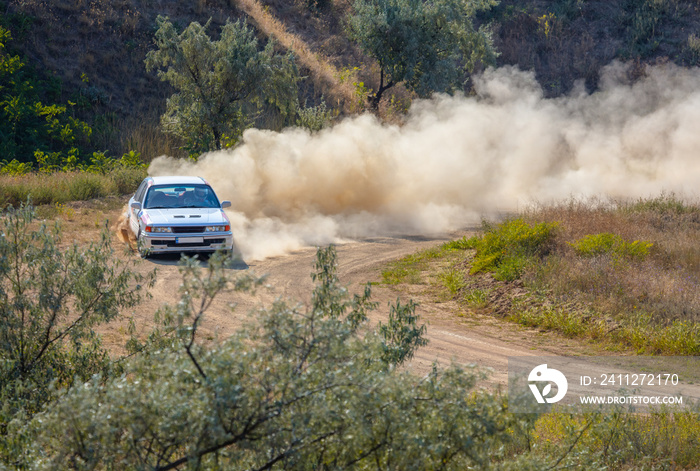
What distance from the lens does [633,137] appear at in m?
26.2

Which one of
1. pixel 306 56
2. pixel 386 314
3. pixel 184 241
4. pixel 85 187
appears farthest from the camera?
pixel 306 56

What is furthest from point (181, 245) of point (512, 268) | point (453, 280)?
point (512, 268)

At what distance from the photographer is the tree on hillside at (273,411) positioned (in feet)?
12.6

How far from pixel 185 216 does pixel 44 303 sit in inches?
343

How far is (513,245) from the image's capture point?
13.8 metres

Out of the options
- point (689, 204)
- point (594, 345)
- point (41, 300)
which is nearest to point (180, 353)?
point (41, 300)

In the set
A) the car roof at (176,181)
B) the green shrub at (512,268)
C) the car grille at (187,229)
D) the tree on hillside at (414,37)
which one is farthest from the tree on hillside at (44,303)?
the tree on hillside at (414,37)

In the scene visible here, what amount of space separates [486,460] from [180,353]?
212 cm

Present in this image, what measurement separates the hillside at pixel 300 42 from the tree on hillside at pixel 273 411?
2537 cm

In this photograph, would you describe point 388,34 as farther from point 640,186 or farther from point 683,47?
point 683,47

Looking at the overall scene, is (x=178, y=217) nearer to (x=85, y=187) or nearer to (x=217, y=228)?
(x=217, y=228)

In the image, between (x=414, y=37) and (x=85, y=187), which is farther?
(x=414, y=37)

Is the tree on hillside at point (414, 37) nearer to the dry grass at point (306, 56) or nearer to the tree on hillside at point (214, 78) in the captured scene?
the dry grass at point (306, 56)

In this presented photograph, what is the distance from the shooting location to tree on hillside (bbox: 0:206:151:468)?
6.03 metres
